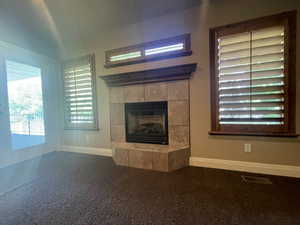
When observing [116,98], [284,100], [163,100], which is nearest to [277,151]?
[284,100]

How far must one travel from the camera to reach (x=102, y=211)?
159 centimetres

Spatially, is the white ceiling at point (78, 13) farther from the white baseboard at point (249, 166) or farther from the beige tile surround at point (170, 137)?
the white baseboard at point (249, 166)

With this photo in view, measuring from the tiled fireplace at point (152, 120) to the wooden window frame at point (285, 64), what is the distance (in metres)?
0.57

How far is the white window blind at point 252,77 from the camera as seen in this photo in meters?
2.20

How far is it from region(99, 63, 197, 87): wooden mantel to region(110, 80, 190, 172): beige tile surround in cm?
9

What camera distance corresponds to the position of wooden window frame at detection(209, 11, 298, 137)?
2.13 m

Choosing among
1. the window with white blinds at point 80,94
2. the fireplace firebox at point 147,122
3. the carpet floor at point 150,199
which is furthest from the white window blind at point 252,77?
the window with white blinds at point 80,94

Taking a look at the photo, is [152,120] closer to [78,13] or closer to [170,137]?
[170,137]

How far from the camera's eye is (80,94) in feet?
12.0

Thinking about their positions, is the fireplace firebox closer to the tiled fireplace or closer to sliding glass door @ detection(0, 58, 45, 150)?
the tiled fireplace

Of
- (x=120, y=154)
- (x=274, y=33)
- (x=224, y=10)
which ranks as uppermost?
(x=224, y=10)

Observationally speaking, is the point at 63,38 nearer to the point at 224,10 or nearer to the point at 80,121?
the point at 80,121

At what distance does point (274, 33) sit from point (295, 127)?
1.34 metres

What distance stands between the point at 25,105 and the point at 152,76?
2791 mm
